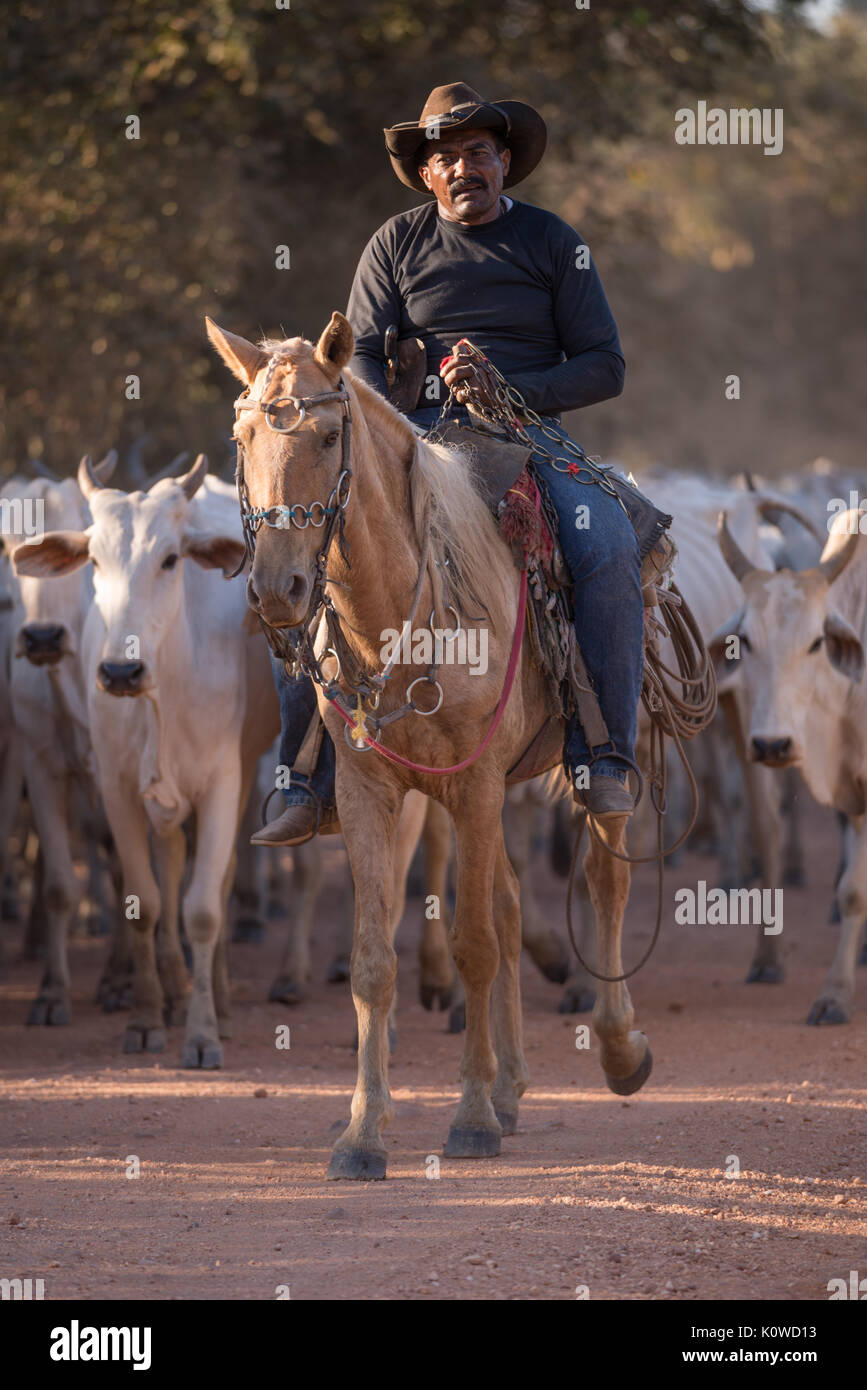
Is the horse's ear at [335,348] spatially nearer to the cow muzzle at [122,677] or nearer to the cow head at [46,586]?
the cow muzzle at [122,677]

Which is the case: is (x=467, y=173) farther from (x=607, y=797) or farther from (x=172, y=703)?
(x=172, y=703)

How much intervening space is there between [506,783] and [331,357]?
5.75 feet

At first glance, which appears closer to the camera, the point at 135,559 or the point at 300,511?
the point at 300,511

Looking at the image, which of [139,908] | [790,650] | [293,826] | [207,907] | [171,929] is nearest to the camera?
[293,826]

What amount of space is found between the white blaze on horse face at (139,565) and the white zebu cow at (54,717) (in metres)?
0.98

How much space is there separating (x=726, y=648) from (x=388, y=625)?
341 centimetres

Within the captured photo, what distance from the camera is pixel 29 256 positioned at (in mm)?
13086

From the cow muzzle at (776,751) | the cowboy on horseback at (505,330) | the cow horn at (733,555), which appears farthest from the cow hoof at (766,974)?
the cowboy on horseback at (505,330)

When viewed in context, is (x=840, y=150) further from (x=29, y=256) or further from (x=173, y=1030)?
(x=173, y=1030)

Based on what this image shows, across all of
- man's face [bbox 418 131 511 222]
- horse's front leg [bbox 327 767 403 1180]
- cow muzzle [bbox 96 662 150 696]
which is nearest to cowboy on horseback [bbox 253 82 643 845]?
man's face [bbox 418 131 511 222]

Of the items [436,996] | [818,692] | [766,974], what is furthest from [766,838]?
[436,996]

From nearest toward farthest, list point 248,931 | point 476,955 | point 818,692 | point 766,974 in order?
point 476,955
point 818,692
point 766,974
point 248,931

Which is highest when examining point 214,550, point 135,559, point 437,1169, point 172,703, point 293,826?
point 214,550

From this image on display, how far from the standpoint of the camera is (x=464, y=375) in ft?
19.6
